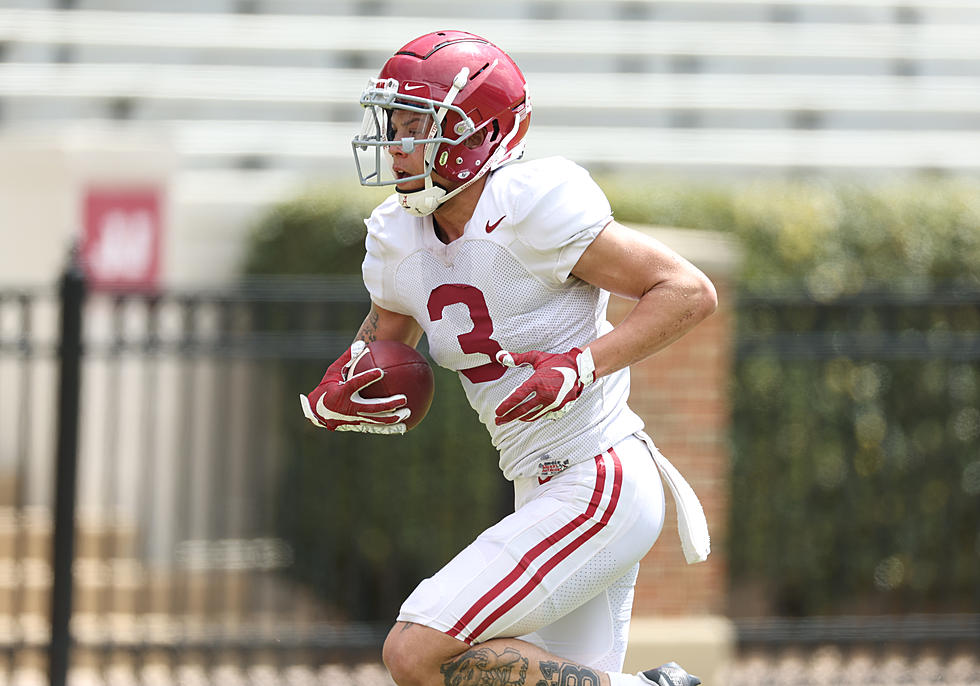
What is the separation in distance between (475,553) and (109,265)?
22.1 feet

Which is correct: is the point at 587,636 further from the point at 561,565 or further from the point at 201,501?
the point at 201,501

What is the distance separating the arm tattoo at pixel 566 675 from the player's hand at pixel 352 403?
72cm

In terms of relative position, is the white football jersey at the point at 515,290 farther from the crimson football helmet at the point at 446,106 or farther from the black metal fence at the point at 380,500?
the black metal fence at the point at 380,500

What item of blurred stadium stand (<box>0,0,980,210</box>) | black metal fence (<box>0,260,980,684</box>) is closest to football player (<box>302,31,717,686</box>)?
black metal fence (<box>0,260,980,684</box>)

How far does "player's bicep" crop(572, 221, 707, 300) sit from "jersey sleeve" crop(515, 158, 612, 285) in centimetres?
3

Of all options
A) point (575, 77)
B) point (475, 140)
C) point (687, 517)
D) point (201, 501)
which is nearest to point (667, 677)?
point (687, 517)

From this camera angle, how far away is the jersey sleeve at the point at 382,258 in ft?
10.9

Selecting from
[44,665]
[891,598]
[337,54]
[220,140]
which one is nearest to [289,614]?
[44,665]

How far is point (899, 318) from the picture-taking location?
7926 mm

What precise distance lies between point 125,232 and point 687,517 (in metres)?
6.76

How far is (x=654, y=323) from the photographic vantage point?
3084 mm

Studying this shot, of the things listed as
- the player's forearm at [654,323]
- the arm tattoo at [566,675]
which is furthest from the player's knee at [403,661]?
the player's forearm at [654,323]

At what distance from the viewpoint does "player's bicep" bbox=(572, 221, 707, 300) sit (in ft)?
10.2

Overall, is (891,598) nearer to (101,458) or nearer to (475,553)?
(101,458)
